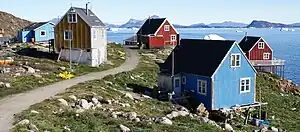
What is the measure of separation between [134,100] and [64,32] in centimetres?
2234

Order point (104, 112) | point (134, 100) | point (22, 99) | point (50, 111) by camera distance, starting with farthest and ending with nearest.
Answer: point (134, 100) → point (22, 99) → point (104, 112) → point (50, 111)

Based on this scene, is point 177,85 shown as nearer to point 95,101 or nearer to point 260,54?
point 95,101

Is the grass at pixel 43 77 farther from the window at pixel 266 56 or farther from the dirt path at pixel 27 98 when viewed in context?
the window at pixel 266 56

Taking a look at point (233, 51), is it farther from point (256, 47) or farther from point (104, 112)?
point (256, 47)

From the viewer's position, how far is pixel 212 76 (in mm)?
32875

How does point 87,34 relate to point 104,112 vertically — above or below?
above

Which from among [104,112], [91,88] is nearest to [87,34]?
[91,88]

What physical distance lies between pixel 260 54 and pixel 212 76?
33447mm

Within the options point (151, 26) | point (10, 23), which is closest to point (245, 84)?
point (151, 26)

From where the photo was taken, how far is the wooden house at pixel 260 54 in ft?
207

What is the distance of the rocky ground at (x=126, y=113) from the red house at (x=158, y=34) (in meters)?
33.5

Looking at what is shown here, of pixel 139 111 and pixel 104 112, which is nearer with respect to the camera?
pixel 104 112

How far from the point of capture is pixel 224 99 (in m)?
33.9

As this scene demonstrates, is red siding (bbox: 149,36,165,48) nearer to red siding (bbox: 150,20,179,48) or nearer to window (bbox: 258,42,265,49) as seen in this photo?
red siding (bbox: 150,20,179,48)
